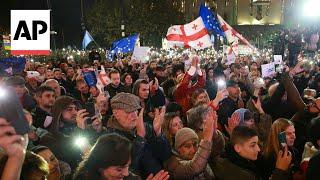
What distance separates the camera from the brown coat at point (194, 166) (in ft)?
14.4

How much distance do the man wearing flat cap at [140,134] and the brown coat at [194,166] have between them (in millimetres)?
106

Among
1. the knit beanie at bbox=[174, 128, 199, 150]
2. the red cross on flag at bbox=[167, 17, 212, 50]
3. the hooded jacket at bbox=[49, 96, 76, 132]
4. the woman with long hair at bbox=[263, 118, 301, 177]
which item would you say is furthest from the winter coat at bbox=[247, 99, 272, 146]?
the red cross on flag at bbox=[167, 17, 212, 50]

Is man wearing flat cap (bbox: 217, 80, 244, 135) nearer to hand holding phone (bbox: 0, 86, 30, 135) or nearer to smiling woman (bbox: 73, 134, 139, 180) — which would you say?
smiling woman (bbox: 73, 134, 139, 180)

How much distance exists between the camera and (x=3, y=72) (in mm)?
10602

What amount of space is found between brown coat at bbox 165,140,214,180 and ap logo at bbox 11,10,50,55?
488 cm

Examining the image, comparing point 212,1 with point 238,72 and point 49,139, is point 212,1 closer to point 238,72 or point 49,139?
point 238,72

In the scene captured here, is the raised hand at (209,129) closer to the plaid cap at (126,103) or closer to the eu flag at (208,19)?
the plaid cap at (126,103)

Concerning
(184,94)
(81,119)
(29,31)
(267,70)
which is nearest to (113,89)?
(184,94)

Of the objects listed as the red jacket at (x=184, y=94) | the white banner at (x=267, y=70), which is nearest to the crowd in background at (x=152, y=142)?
the red jacket at (x=184, y=94)

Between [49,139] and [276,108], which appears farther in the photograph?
[276,108]

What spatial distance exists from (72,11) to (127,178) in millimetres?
45713

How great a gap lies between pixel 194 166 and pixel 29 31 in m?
5.42

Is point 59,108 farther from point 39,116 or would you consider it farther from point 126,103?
point 126,103

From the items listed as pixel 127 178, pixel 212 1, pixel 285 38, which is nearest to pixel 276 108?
pixel 127 178
